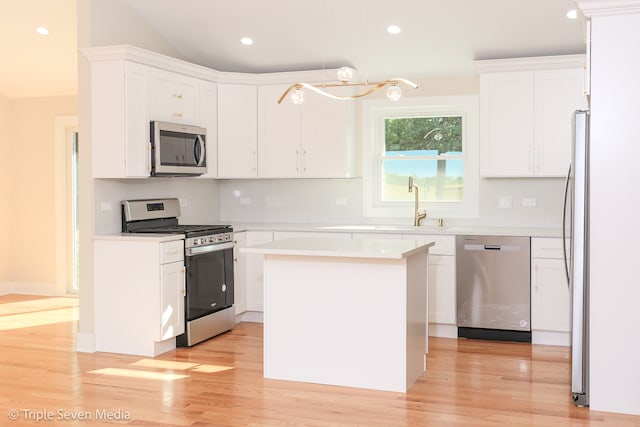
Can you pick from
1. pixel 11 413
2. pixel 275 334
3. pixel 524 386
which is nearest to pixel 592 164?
pixel 524 386

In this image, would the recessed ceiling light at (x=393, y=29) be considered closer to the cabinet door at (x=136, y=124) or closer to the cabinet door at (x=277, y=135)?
the cabinet door at (x=277, y=135)

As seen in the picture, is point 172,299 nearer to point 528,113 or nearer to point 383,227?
point 383,227

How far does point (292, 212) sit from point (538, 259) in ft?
8.32

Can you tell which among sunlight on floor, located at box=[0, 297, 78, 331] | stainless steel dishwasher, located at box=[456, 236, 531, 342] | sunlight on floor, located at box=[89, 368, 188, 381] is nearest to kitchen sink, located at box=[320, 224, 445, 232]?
stainless steel dishwasher, located at box=[456, 236, 531, 342]

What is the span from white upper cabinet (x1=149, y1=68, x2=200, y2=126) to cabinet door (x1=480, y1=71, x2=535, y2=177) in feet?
8.13

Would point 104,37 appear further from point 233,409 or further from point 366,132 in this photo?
point 233,409

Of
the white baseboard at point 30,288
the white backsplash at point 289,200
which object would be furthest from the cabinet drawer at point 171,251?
the white baseboard at point 30,288

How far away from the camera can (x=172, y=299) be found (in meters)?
5.41

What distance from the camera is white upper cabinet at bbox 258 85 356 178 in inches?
259

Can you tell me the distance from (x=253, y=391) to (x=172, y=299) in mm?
1340

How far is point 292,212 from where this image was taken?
718 cm

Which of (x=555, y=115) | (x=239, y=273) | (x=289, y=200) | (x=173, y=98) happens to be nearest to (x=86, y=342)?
(x=239, y=273)

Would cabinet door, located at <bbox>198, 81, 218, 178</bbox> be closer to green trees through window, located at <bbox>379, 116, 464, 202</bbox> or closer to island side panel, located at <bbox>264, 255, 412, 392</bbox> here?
green trees through window, located at <bbox>379, 116, 464, 202</bbox>

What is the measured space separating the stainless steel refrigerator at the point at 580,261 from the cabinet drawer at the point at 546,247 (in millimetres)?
1554
